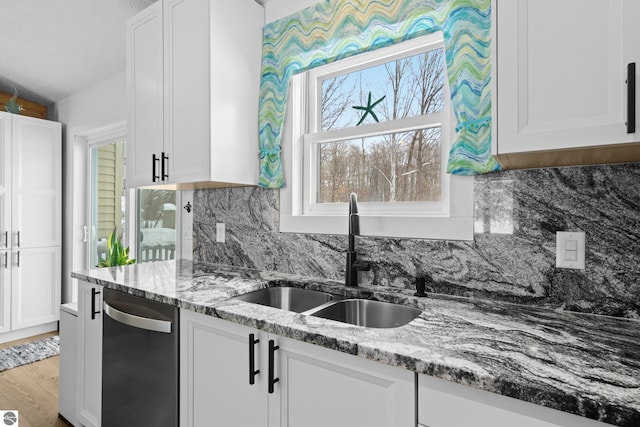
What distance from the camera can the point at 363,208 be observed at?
185 cm

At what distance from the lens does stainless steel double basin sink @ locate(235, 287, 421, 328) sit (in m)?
1.40

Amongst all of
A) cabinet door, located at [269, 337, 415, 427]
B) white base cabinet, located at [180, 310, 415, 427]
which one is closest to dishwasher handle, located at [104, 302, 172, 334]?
white base cabinet, located at [180, 310, 415, 427]

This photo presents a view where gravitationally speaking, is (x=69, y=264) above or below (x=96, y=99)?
below

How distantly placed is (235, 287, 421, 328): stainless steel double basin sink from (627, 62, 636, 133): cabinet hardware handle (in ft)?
2.77

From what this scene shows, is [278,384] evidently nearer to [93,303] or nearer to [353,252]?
[353,252]

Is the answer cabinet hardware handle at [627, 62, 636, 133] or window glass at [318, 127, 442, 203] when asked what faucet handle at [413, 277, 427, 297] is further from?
cabinet hardware handle at [627, 62, 636, 133]

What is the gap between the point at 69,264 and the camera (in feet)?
12.6

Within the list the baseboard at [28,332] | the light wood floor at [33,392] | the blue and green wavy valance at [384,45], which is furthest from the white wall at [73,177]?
the blue and green wavy valance at [384,45]

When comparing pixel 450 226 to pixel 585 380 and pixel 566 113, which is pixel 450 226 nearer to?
pixel 566 113

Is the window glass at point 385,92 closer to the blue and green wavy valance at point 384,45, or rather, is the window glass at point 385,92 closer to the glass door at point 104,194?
the blue and green wavy valance at point 384,45

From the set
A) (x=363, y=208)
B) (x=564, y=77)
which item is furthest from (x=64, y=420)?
(x=564, y=77)

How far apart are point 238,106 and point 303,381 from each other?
1.48 meters

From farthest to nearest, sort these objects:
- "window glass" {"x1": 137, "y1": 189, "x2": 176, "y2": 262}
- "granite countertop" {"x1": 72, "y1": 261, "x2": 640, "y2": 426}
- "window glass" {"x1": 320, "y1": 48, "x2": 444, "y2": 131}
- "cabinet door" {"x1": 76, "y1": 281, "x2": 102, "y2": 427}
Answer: "window glass" {"x1": 137, "y1": 189, "x2": 176, "y2": 262}, "cabinet door" {"x1": 76, "y1": 281, "x2": 102, "y2": 427}, "window glass" {"x1": 320, "y1": 48, "x2": 444, "y2": 131}, "granite countertop" {"x1": 72, "y1": 261, "x2": 640, "y2": 426}

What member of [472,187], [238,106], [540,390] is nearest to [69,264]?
[238,106]
